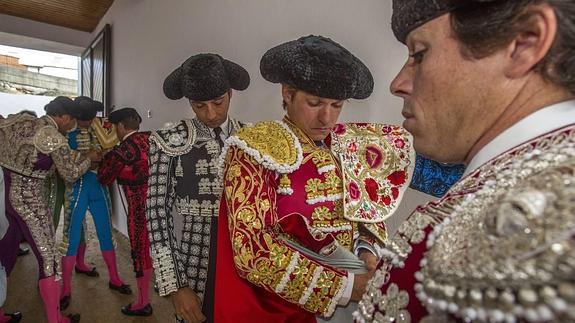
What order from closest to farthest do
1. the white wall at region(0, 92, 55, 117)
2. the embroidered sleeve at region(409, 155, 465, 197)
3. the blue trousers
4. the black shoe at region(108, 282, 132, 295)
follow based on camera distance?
the embroidered sleeve at region(409, 155, 465, 197) < the blue trousers < the black shoe at region(108, 282, 132, 295) < the white wall at region(0, 92, 55, 117)

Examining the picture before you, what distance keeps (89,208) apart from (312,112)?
2.80 meters

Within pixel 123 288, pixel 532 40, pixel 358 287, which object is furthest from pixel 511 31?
pixel 123 288

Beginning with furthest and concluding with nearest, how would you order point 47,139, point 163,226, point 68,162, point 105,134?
point 105,134 < point 68,162 < point 47,139 < point 163,226

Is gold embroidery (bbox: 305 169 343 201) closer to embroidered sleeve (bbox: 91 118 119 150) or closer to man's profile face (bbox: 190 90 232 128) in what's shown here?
man's profile face (bbox: 190 90 232 128)

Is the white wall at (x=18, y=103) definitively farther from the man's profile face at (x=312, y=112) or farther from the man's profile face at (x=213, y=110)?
the man's profile face at (x=312, y=112)

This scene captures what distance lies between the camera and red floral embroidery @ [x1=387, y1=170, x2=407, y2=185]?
38.2 inches

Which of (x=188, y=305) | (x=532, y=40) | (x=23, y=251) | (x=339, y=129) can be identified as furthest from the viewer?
(x=23, y=251)

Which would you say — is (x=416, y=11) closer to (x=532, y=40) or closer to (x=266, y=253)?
(x=532, y=40)

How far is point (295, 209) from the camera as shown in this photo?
2.88 ft

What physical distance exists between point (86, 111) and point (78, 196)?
0.68 meters

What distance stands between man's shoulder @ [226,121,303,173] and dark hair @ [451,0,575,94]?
52 cm

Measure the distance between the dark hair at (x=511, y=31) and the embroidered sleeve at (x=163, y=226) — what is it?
1.21 m

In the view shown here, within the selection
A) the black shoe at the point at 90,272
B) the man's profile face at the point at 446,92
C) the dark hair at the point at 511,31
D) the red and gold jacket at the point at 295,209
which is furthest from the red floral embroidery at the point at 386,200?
the black shoe at the point at 90,272

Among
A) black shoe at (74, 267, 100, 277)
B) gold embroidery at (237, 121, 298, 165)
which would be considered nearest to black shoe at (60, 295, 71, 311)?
black shoe at (74, 267, 100, 277)
